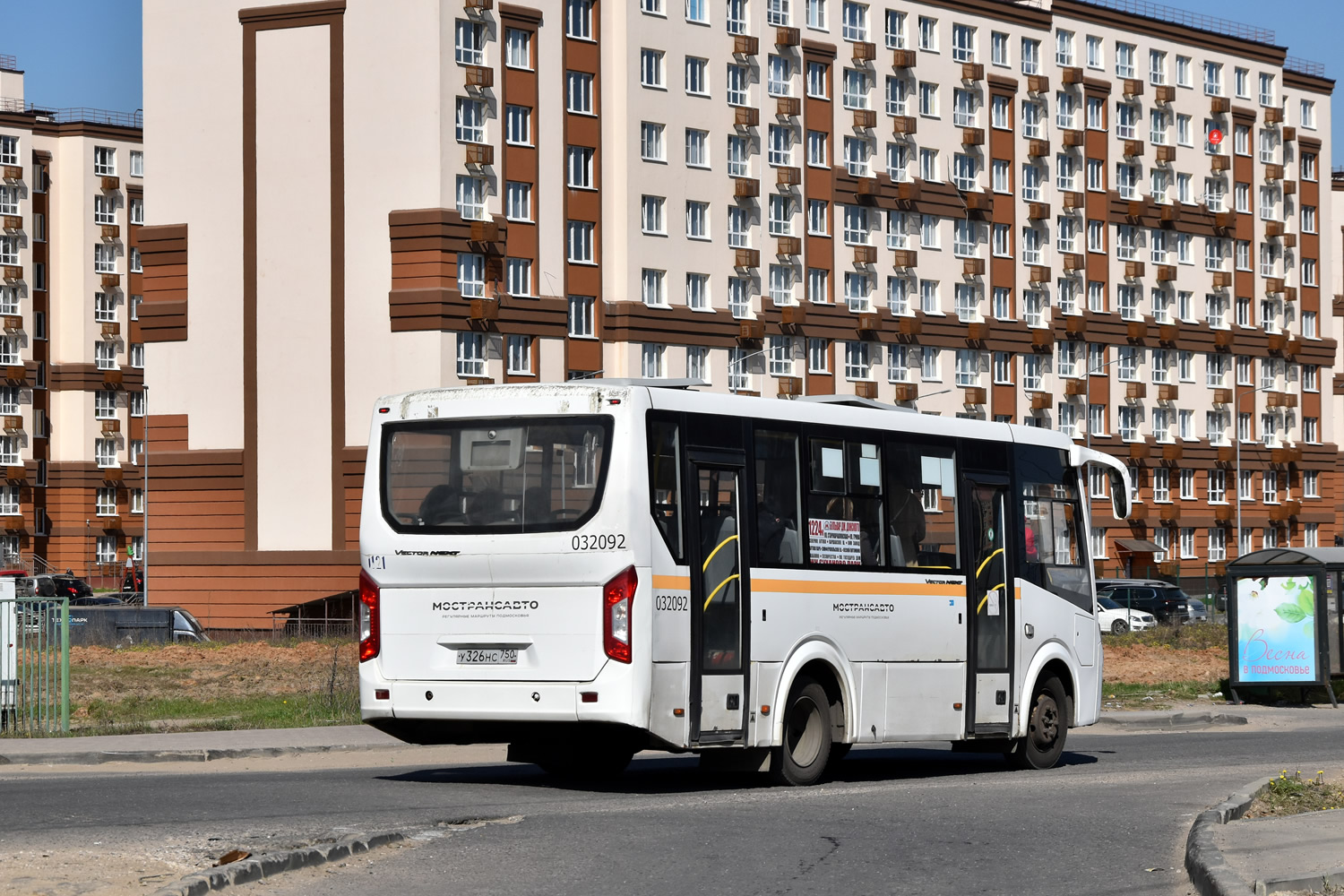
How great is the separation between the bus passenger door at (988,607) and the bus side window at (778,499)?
243cm

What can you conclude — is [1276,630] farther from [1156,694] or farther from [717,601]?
[717,601]

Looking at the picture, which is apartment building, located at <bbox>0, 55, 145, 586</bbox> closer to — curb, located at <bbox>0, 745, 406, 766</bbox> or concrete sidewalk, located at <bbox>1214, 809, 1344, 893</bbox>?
curb, located at <bbox>0, 745, 406, 766</bbox>

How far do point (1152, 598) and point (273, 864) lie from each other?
194 feet

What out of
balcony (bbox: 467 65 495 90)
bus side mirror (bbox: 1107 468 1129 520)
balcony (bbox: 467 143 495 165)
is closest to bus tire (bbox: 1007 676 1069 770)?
bus side mirror (bbox: 1107 468 1129 520)

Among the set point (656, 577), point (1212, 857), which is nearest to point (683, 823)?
point (656, 577)

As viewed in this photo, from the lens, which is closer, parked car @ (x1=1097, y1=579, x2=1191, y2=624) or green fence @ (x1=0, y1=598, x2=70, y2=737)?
green fence @ (x1=0, y1=598, x2=70, y2=737)

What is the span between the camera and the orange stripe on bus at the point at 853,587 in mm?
15923

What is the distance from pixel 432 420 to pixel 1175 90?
87324mm

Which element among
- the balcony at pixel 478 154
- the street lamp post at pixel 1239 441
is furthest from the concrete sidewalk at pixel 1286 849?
the street lamp post at pixel 1239 441

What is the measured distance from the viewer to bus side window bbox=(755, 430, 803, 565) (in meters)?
15.9

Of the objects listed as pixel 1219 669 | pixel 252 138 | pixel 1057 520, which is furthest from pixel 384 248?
pixel 1057 520

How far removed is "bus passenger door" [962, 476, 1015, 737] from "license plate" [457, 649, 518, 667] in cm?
470

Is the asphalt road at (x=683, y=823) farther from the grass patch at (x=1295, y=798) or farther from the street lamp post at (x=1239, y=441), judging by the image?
the street lamp post at (x=1239, y=441)

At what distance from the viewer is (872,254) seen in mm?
85062
